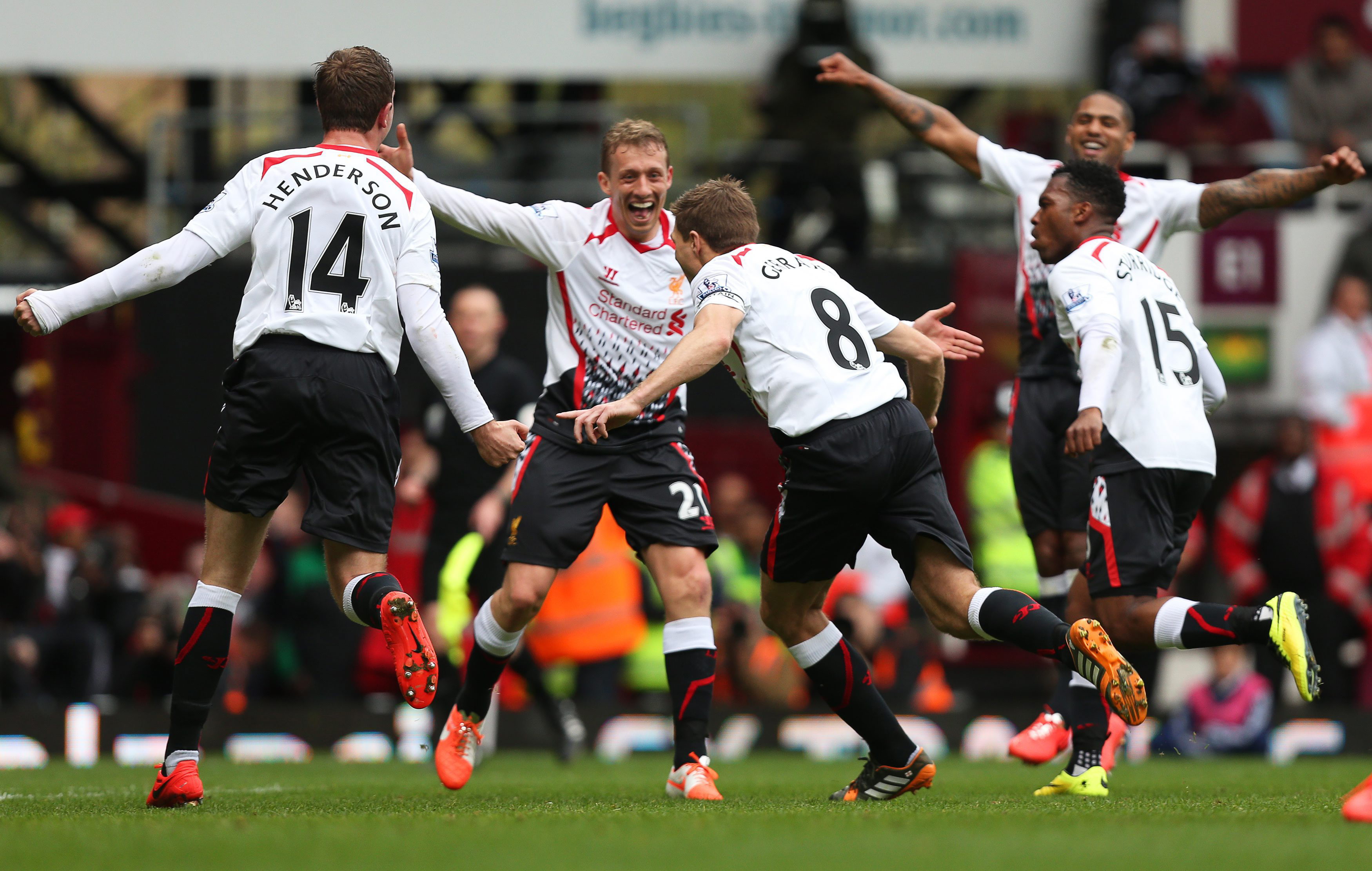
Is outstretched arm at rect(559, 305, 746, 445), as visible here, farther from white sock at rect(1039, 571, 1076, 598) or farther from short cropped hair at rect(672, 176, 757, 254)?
white sock at rect(1039, 571, 1076, 598)

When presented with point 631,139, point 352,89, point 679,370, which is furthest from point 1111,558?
point 352,89

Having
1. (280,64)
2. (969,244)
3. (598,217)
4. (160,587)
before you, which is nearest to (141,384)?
(160,587)

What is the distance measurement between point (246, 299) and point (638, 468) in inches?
64.8

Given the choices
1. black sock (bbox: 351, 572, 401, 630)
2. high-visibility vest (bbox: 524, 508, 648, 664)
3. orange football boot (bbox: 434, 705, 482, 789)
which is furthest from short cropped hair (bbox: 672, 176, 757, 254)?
high-visibility vest (bbox: 524, 508, 648, 664)

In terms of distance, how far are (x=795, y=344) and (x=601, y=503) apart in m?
1.17

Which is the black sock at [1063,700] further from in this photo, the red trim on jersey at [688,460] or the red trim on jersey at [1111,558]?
the red trim on jersey at [688,460]

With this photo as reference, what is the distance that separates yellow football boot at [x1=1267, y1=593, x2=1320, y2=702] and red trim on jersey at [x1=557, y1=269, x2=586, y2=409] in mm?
2681

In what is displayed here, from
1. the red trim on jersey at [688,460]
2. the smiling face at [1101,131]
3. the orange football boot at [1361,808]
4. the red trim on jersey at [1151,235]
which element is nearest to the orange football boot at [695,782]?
the red trim on jersey at [688,460]

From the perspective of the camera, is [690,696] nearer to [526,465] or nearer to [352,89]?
[526,465]

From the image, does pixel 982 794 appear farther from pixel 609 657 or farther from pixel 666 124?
pixel 666 124

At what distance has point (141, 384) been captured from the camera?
13.5 m

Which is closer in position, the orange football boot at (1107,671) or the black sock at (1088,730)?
the orange football boot at (1107,671)

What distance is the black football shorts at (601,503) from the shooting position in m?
6.38

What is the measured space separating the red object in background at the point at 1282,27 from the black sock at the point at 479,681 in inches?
449
